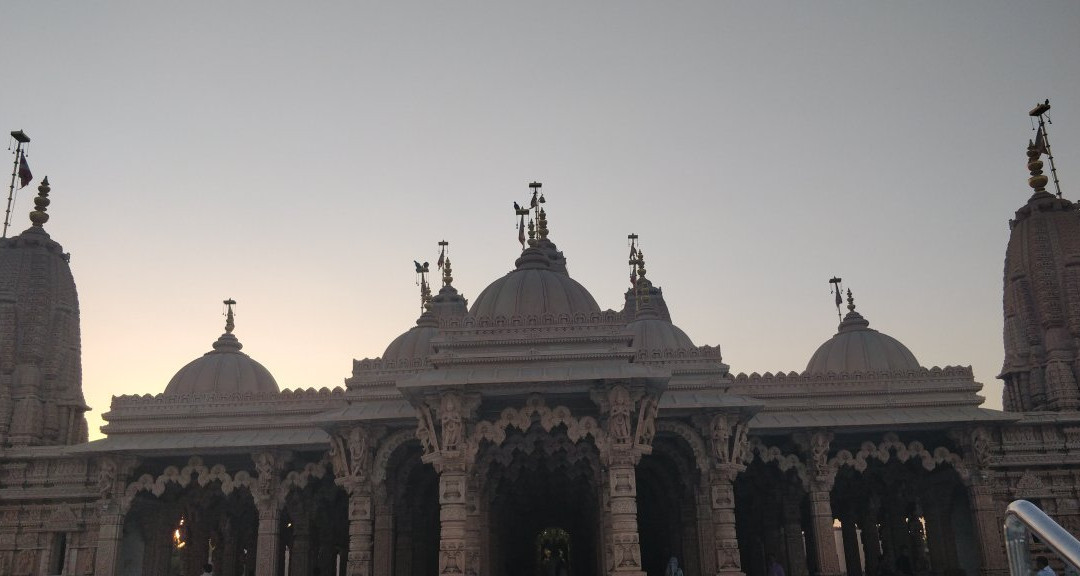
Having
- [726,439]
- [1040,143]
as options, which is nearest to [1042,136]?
[1040,143]

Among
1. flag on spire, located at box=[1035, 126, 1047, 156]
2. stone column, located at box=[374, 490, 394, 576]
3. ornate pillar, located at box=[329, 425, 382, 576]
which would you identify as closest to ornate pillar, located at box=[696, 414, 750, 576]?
stone column, located at box=[374, 490, 394, 576]

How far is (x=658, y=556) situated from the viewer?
3014 cm

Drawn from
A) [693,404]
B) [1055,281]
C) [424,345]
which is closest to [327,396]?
[424,345]

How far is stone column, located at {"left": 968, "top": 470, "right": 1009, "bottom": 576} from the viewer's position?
2316 centimetres

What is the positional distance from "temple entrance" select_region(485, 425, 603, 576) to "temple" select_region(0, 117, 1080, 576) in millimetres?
119

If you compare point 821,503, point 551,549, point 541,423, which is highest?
point 541,423

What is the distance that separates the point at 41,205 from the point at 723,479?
26135mm

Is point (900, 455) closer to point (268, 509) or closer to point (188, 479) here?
point (268, 509)

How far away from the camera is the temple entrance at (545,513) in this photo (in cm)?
2073

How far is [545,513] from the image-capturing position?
3266cm

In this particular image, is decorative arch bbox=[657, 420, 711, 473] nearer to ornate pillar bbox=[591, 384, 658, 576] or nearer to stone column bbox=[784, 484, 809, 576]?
ornate pillar bbox=[591, 384, 658, 576]

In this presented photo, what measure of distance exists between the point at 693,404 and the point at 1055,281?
15465mm

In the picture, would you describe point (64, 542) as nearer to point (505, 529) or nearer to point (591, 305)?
point (505, 529)

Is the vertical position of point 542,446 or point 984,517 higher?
point 542,446
